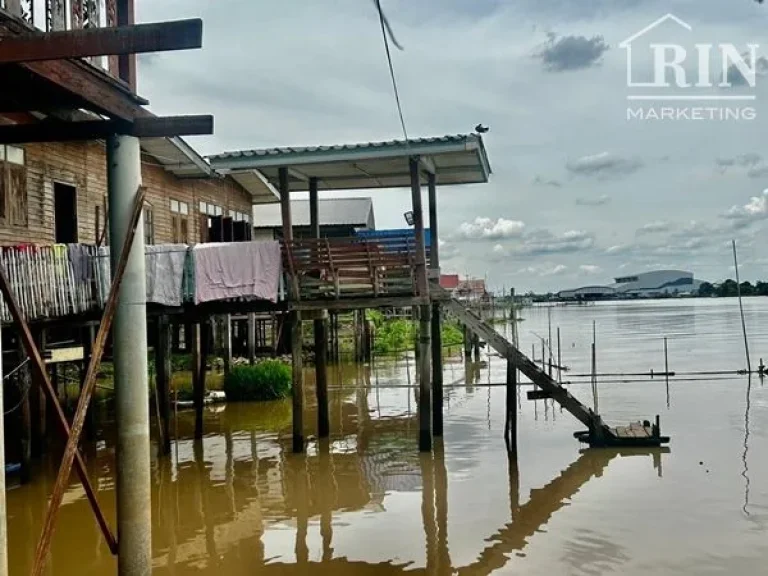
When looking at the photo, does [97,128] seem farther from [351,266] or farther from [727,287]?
[727,287]

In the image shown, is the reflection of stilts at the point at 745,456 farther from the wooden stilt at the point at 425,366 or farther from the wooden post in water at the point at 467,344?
the wooden post in water at the point at 467,344

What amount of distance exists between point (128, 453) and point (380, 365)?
25.7 m

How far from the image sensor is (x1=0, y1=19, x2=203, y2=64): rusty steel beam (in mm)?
3869

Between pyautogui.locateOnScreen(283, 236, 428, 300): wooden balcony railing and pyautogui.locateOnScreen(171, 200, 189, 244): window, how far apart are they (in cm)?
707

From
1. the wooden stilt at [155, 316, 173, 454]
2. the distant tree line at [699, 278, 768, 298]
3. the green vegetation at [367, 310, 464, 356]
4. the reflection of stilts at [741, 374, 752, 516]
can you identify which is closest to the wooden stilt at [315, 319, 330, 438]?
the wooden stilt at [155, 316, 173, 454]

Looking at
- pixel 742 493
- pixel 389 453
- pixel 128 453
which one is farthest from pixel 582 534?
pixel 128 453

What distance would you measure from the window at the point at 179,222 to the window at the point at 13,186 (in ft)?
18.2

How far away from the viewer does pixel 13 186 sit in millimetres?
13383

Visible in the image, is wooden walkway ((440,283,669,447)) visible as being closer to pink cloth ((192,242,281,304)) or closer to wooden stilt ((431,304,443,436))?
wooden stilt ((431,304,443,436))

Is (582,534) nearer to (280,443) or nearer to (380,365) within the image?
(280,443)

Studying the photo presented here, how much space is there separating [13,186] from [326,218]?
22.1 m

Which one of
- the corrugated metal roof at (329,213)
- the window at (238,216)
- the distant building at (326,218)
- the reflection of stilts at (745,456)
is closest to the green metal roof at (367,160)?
the reflection of stilts at (745,456)

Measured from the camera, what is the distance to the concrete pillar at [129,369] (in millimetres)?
5270

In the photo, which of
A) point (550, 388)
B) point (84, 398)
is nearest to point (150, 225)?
point (550, 388)
